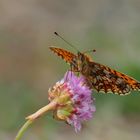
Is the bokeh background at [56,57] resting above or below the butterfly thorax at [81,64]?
above

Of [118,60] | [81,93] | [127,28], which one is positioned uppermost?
[127,28]

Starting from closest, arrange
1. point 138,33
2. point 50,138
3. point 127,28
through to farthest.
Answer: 1. point 50,138
2. point 138,33
3. point 127,28

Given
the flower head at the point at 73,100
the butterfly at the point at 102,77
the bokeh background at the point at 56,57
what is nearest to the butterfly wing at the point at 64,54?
the butterfly at the point at 102,77

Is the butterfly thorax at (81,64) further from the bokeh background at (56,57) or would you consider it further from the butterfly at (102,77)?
the bokeh background at (56,57)

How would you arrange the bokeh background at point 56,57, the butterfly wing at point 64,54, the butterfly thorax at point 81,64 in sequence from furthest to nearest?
the bokeh background at point 56,57, the butterfly thorax at point 81,64, the butterfly wing at point 64,54

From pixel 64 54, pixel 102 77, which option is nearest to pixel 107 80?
pixel 102 77

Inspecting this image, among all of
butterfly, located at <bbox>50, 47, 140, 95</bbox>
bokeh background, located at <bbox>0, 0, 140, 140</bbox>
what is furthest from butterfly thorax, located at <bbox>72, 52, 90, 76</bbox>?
bokeh background, located at <bbox>0, 0, 140, 140</bbox>

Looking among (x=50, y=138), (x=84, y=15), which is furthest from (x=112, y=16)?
(x=50, y=138)

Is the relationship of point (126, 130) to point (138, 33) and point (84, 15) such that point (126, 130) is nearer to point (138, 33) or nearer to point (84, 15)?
point (138, 33)
